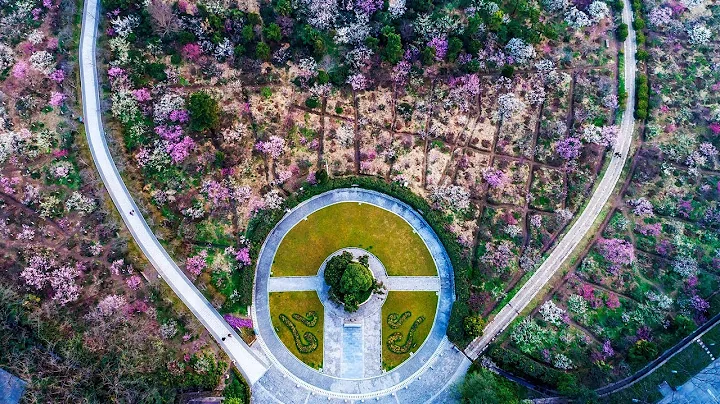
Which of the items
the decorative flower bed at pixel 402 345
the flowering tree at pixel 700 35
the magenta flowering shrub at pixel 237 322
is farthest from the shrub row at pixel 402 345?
the flowering tree at pixel 700 35

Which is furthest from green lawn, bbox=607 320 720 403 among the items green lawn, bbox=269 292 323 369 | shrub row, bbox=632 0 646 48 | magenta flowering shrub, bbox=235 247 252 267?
magenta flowering shrub, bbox=235 247 252 267

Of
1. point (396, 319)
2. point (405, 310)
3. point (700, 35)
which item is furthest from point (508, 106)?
point (396, 319)

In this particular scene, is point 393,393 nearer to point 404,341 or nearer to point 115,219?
point 404,341

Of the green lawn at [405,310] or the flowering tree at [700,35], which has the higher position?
the flowering tree at [700,35]

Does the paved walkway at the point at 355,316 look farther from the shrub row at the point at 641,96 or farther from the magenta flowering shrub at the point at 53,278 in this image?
the shrub row at the point at 641,96

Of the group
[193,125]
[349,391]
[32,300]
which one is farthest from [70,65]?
Result: [349,391]
